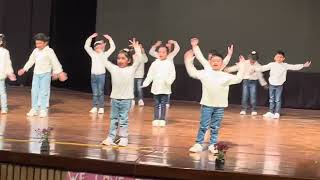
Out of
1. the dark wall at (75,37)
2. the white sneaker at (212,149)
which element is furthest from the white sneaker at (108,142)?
the dark wall at (75,37)

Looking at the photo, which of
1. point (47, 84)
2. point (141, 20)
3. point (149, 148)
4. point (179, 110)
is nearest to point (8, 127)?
point (47, 84)

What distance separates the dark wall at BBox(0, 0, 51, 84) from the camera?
50.9ft

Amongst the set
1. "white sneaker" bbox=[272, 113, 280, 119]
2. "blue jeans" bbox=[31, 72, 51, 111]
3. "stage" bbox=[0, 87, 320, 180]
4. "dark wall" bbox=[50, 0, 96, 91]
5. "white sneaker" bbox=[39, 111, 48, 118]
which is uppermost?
"dark wall" bbox=[50, 0, 96, 91]

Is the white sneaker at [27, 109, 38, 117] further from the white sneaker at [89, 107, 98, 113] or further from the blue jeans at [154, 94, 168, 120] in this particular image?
the blue jeans at [154, 94, 168, 120]

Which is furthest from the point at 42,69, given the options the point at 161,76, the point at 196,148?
the point at 196,148

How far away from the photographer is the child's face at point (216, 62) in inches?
283

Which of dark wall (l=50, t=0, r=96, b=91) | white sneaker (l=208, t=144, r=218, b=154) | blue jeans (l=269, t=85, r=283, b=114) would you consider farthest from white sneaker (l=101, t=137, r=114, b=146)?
dark wall (l=50, t=0, r=96, b=91)

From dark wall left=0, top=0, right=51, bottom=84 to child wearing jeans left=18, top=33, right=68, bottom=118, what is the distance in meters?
5.88

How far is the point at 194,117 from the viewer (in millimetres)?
11242

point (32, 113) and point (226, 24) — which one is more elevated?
point (226, 24)

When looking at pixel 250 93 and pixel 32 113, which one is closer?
pixel 32 113

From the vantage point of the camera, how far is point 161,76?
958 cm

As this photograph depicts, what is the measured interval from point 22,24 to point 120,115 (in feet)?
29.8

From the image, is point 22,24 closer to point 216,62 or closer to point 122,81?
point 122,81
